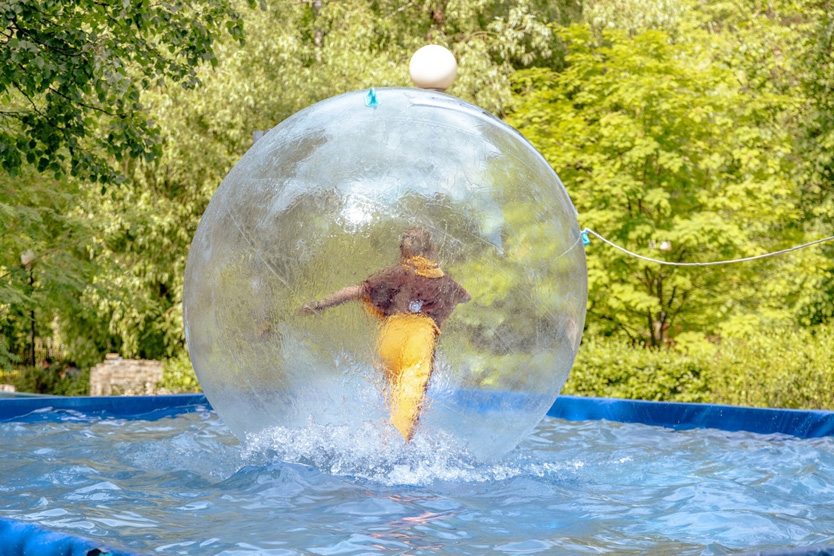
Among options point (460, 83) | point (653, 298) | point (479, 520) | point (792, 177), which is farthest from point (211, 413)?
point (792, 177)

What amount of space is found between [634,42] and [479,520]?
36.8ft

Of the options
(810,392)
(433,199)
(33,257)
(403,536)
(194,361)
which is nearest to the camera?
(403,536)

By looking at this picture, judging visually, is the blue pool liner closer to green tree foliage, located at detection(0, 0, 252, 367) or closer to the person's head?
the person's head

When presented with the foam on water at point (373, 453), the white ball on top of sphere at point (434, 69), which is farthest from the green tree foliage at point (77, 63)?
the foam on water at point (373, 453)

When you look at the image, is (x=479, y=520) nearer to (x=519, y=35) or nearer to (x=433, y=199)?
(x=433, y=199)

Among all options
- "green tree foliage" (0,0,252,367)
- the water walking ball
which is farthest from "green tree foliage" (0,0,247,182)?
the water walking ball

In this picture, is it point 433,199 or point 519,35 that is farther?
point 519,35

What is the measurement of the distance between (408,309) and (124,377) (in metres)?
11.6

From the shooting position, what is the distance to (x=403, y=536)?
3977 millimetres

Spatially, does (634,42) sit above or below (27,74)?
above

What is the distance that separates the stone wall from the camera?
48.9 feet

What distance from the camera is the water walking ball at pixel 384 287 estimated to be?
15.1 feet

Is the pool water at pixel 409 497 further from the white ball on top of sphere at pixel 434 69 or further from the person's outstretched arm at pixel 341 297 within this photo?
the white ball on top of sphere at pixel 434 69

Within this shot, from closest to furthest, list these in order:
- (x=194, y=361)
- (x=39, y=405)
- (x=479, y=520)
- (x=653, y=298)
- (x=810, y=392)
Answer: (x=479, y=520) < (x=194, y=361) < (x=39, y=405) < (x=810, y=392) < (x=653, y=298)
